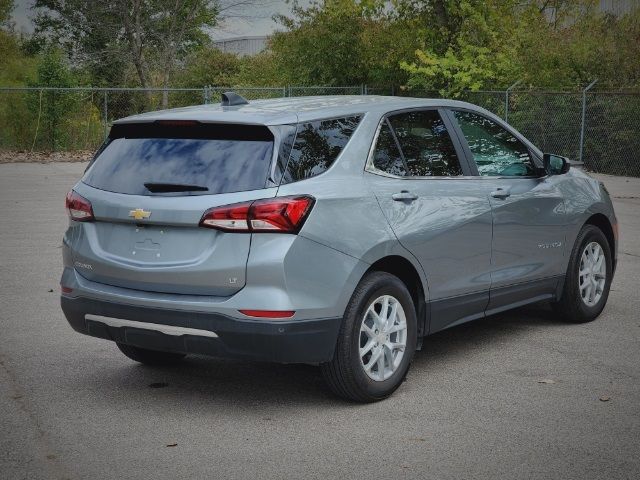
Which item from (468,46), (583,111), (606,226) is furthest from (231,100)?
(468,46)

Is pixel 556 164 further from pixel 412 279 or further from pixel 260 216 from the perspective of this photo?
pixel 260 216

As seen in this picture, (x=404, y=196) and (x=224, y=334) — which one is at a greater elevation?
(x=404, y=196)

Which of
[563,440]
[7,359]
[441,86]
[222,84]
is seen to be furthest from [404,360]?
[222,84]

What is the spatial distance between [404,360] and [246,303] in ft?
3.95

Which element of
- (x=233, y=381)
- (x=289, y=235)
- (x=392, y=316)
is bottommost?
(x=233, y=381)

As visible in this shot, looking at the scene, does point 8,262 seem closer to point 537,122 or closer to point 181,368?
point 181,368

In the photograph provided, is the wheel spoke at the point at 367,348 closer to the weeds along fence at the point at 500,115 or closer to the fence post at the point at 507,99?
the weeds along fence at the point at 500,115

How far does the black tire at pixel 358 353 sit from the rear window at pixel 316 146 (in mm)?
688

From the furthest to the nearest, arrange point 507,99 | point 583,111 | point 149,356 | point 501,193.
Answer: point 507,99
point 583,111
point 501,193
point 149,356

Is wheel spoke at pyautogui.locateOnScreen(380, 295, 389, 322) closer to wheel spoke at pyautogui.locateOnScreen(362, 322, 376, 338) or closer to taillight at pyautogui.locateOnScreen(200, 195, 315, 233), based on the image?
wheel spoke at pyautogui.locateOnScreen(362, 322, 376, 338)

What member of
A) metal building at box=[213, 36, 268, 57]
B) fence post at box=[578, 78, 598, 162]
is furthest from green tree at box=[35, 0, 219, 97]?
fence post at box=[578, 78, 598, 162]

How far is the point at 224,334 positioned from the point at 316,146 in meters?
1.15

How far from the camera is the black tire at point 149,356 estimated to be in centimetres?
645

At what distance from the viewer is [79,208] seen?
5.69 m
